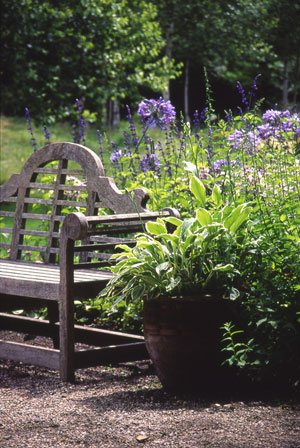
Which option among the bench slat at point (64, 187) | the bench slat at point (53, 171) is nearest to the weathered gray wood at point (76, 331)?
the bench slat at point (64, 187)

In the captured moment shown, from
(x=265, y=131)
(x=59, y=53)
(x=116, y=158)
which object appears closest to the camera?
(x=265, y=131)

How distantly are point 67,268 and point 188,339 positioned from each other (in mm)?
706

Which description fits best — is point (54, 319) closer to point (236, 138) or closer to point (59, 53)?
point (236, 138)

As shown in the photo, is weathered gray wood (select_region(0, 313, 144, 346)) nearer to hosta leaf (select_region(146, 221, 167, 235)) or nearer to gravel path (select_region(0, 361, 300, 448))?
gravel path (select_region(0, 361, 300, 448))

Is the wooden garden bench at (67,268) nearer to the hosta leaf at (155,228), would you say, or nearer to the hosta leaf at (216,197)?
the hosta leaf at (155,228)

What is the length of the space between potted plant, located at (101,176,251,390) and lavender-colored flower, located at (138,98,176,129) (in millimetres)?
1318

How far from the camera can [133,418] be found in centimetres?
266

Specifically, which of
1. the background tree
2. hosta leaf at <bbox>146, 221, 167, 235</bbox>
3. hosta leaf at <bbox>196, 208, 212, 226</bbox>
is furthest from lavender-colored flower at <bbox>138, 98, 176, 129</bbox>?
the background tree

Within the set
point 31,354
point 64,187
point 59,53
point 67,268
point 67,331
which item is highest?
point 59,53

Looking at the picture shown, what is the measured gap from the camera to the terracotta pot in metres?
2.97

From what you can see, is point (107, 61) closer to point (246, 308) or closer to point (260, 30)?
point (246, 308)

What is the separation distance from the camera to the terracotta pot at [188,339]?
9.73 feet

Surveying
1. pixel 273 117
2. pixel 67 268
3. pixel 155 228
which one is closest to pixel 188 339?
pixel 155 228

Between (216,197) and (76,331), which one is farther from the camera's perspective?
(76,331)
